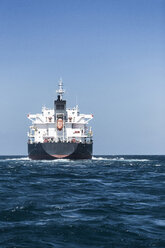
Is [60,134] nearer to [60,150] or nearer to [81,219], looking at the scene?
[60,150]

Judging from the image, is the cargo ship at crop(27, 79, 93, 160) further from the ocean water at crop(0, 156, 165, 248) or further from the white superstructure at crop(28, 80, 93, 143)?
the ocean water at crop(0, 156, 165, 248)

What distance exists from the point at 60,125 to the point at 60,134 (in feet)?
6.96

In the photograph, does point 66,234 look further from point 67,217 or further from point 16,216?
point 16,216

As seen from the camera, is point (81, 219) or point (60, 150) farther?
point (60, 150)

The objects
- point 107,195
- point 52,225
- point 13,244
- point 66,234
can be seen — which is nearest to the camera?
point 13,244

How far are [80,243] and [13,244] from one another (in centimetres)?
189

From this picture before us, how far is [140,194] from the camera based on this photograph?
64.6 ft

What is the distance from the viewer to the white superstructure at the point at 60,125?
8112 cm

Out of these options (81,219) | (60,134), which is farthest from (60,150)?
(81,219)

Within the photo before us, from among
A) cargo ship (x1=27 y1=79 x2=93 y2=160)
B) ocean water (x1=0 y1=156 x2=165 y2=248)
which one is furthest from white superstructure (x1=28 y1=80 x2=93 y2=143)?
ocean water (x1=0 y1=156 x2=165 y2=248)

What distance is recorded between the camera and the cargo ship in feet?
237

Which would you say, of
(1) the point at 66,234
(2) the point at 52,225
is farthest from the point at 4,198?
(1) the point at 66,234

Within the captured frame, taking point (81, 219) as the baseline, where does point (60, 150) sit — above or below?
above

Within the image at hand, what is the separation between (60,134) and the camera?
8112 centimetres
